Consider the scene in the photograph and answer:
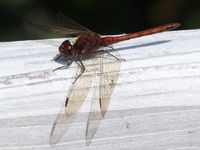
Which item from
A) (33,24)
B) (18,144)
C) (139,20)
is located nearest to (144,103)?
(18,144)

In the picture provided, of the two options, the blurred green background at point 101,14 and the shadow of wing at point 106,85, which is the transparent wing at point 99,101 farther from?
the blurred green background at point 101,14

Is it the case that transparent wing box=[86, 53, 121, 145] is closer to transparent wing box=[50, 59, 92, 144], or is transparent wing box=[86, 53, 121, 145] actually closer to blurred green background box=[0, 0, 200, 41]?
transparent wing box=[50, 59, 92, 144]

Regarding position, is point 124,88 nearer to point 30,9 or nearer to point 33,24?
point 33,24

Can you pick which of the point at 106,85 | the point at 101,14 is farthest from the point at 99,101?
the point at 101,14

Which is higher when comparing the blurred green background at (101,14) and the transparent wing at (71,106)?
the blurred green background at (101,14)

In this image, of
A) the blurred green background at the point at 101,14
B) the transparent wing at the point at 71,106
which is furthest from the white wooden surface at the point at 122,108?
the blurred green background at the point at 101,14

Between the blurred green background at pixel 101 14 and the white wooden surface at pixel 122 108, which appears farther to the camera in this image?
the blurred green background at pixel 101 14

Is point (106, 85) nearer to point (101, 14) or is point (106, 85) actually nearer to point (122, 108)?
point (122, 108)
